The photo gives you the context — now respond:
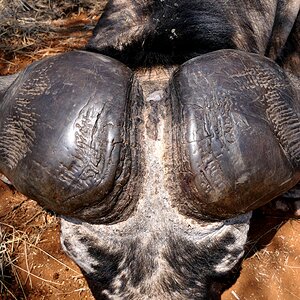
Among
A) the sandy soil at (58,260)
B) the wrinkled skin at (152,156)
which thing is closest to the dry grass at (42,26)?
the sandy soil at (58,260)

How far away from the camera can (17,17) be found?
15.5 feet

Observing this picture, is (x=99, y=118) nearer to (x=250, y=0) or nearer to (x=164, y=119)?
(x=164, y=119)

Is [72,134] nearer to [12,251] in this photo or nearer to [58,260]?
[58,260]

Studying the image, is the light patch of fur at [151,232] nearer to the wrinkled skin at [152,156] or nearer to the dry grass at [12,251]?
the wrinkled skin at [152,156]

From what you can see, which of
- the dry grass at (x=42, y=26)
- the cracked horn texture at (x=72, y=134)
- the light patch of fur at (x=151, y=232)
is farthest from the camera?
the dry grass at (x=42, y=26)

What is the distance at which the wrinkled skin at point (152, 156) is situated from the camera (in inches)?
68.0

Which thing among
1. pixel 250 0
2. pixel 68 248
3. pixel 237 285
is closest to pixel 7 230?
pixel 68 248

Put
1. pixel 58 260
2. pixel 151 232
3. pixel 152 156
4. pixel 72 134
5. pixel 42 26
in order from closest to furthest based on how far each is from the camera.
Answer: pixel 72 134, pixel 152 156, pixel 151 232, pixel 58 260, pixel 42 26

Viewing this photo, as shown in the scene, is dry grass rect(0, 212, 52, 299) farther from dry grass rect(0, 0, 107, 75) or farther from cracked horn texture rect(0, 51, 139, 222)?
dry grass rect(0, 0, 107, 75)

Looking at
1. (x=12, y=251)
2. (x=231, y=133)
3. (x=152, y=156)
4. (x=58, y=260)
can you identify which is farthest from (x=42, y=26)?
(x=231, y=133)

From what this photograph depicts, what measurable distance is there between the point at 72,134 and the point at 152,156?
336 millimetres

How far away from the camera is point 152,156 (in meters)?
1.88

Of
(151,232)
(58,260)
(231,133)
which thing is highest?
(231,133)

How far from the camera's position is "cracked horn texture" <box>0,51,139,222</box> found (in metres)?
1.71
